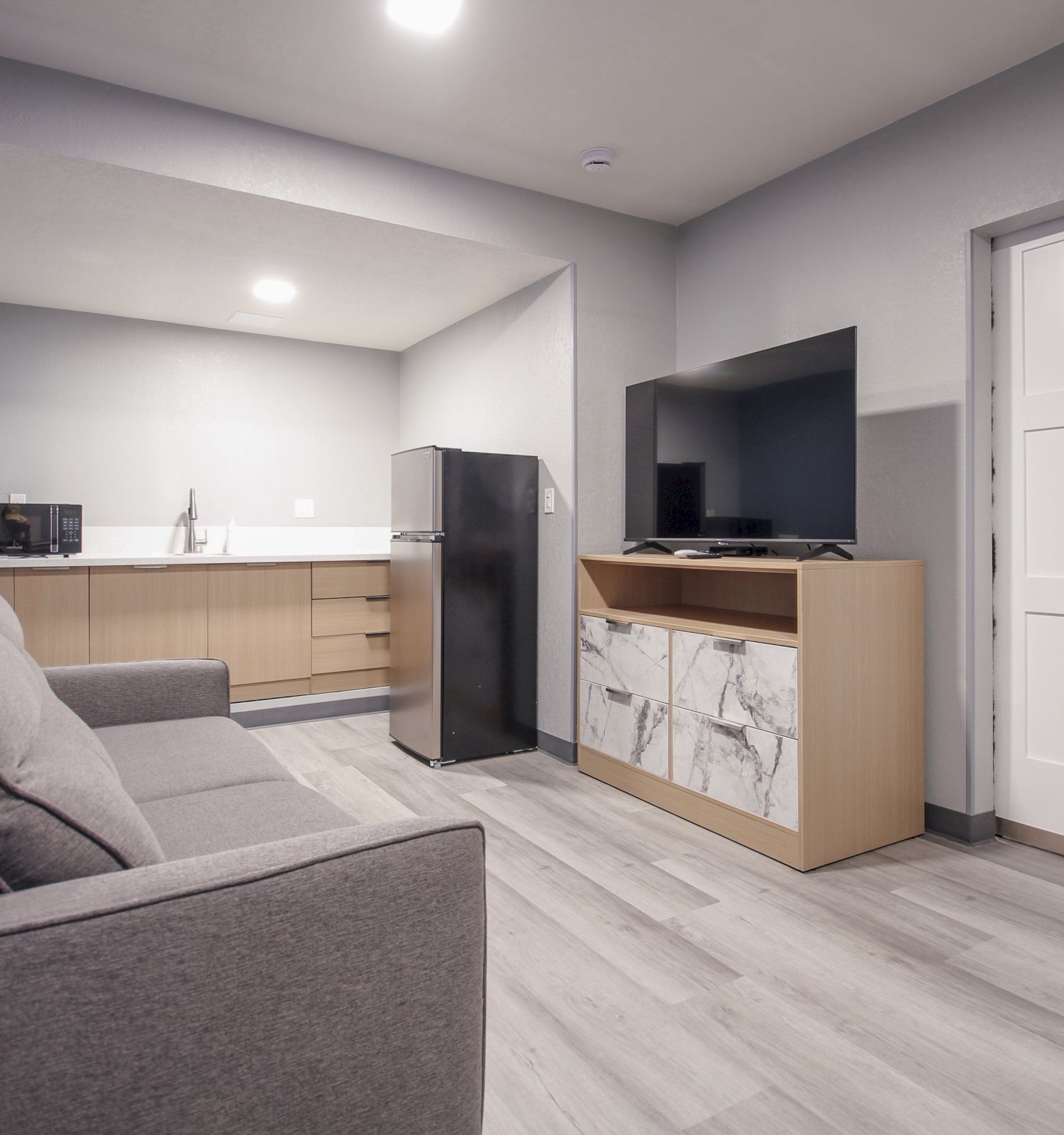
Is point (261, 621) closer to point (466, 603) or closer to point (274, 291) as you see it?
point (466, 603)

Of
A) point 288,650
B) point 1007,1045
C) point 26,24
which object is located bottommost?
point 1007,1045

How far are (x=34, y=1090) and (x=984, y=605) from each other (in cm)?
268

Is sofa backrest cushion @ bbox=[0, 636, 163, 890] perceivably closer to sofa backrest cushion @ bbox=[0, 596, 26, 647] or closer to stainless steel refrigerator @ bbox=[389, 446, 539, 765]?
sofa backrest cushion @ bbox=[0, 596, 26, 647]

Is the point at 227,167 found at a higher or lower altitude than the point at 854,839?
higher

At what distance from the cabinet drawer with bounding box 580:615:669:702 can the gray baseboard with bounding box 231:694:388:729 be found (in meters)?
1.60

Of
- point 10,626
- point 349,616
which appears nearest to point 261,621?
point 349,616

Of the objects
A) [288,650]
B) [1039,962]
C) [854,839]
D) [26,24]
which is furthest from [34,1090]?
Result: [288,650]

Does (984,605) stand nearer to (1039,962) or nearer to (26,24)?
(1039,962)

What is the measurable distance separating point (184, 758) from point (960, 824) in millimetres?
2330

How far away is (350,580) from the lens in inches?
168

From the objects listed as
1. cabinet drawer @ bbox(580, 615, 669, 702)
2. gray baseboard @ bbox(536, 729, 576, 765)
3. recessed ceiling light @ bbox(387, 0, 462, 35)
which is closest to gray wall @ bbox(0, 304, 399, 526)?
gray baseboard @ bbox(536, 729, 576, 765)

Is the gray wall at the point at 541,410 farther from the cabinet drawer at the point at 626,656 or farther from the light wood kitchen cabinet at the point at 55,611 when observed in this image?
the light wood kitchen cabinet at the point at 55,611

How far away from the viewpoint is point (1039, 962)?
1.81m

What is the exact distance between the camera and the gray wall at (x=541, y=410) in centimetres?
344
